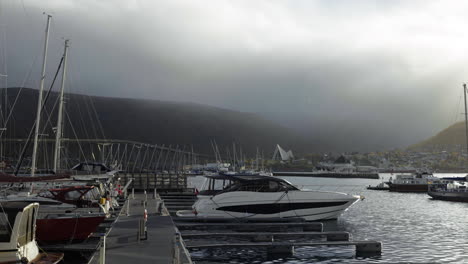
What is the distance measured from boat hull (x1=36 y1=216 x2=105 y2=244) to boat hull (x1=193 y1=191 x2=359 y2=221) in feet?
37.2

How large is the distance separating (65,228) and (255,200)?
1520 centimetres

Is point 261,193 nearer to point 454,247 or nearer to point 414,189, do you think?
point 454,247

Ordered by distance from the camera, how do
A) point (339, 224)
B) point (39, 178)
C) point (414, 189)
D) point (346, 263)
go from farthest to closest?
point (414, 189) < point (339, 224) < point (39, 178) < point (346, 263)

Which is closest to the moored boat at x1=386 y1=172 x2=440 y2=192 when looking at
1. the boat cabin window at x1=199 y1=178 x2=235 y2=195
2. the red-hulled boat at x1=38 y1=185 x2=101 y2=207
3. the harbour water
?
the harbour water

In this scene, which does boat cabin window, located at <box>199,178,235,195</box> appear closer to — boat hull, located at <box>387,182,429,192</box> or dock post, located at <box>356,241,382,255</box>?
dock post, located at <box>356,241,382,255</box>

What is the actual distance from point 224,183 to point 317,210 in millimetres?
7979

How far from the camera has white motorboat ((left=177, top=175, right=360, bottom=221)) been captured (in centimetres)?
3216

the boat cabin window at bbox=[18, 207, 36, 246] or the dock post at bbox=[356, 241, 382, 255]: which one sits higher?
the boat cabin window at bbox=[18, 207, 36, 246]

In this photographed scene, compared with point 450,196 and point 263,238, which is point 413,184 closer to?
point 450,196

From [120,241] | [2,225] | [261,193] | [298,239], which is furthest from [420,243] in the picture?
[2,225]

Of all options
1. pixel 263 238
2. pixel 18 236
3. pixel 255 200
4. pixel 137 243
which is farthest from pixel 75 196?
pixel 18 236

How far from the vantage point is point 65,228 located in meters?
21.2

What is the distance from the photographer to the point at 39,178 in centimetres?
2486

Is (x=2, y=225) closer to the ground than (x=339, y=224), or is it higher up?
higher up
